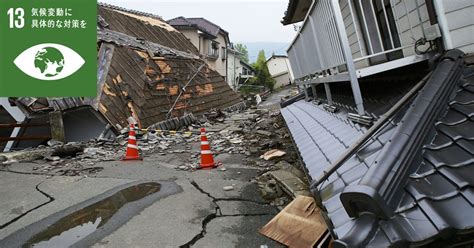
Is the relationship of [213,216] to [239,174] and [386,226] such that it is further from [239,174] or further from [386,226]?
[386,226]

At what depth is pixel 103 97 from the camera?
34.8 feet

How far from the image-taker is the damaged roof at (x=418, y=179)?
5.14ft

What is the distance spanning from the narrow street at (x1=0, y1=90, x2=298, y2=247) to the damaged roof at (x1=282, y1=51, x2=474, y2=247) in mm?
1706

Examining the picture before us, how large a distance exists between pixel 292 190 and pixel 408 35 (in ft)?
8.57

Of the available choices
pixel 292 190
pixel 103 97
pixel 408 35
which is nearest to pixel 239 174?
pixel 292 190

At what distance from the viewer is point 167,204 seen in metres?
4.81

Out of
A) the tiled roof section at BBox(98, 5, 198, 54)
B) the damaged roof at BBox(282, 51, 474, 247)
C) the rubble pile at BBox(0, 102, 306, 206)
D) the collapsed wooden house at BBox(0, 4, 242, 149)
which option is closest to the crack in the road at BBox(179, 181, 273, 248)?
the rubble pile at BBox(0, 102, 306, 206)

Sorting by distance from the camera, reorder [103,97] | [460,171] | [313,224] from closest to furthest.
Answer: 1. [460,171]
2. [313,224]
3. [103,97]

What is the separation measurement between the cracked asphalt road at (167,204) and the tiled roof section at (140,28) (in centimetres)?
1174

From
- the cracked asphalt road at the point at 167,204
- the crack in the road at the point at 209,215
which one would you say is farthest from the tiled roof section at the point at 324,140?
the crack in the road at the point at 209,215

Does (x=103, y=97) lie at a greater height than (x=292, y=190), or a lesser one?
greater

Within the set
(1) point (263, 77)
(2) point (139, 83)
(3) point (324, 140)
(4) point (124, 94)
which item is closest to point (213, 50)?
(1) point (263, 77)

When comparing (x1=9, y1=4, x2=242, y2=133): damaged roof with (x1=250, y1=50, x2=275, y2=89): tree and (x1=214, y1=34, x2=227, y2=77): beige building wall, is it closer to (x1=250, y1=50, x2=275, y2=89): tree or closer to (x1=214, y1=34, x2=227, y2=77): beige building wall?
(x1=214, y1=34, x2=227, y2=77): beige building wall

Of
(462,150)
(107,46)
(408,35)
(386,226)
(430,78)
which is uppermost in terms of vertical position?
(107,46)
